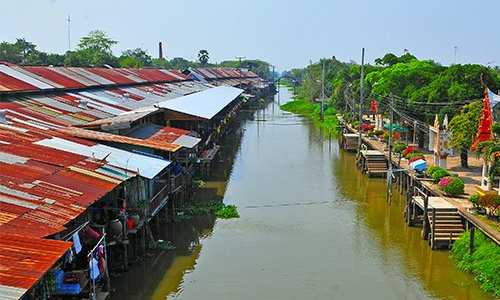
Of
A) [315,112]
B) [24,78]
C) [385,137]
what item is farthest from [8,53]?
[385,137]

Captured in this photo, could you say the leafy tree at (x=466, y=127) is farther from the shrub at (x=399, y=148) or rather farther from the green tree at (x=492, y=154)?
the shrub at (x=399, y=148)

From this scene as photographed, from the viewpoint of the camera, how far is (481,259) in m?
17.0

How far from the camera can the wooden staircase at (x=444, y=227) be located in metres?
19.5

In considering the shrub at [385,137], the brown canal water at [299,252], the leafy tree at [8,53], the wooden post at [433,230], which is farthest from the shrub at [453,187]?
the leafy tree at [8,53]

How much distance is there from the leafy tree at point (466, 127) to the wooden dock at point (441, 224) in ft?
20.1

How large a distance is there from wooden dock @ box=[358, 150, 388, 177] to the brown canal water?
2.40ft

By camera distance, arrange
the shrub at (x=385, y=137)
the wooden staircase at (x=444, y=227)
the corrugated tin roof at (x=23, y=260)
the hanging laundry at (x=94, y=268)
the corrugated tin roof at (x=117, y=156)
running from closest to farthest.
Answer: the corrugated tin roof at (x=23, y=260) < the hanging laundry at (x=94, y=268) < the corrugated tin roof at (x=117, y=156) < the wooden staircase at (x=444, y=227) < the shrub at (x=385, y=137)

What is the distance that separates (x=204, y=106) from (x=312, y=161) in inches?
355

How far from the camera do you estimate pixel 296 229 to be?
22328mm

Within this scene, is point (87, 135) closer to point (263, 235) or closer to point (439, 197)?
point (263, 235)

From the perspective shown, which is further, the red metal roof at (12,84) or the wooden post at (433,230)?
the red metal roof at (12,84)

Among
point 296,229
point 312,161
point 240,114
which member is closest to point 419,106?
point 312,161

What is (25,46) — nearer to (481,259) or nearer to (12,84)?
(12,84)

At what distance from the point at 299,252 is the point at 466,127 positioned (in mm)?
11769
